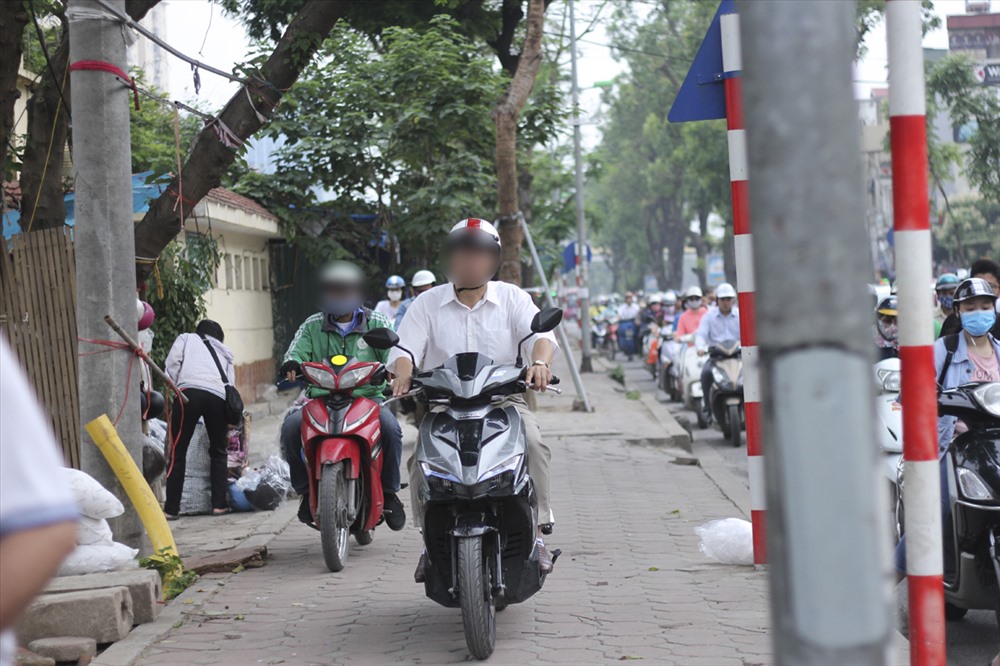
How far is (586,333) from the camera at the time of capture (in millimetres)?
29781

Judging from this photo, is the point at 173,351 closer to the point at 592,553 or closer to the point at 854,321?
the point at 592,553

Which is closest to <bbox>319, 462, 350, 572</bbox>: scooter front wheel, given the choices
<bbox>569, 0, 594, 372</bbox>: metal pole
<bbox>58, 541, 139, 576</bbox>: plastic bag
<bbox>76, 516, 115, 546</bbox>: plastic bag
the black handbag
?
<bbox>58, 541, 139, 576</bbox>: plastic bag

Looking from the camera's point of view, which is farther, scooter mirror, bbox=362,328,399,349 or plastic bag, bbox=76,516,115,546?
plastic bag, bbox=76,516,115,546

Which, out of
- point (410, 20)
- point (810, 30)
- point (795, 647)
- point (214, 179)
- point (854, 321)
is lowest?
point (795, 647)

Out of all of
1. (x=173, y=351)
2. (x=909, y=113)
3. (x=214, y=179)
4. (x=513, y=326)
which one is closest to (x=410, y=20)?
(x=173, y=351)

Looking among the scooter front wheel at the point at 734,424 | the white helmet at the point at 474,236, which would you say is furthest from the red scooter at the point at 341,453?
the scooter front wheel at the point at 734,424

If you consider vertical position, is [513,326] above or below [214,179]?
below

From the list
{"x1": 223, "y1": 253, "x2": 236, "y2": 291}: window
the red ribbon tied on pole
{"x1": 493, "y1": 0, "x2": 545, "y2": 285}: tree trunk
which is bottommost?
{"x1": 223, "y1": 253, "x2": 236, "y2": 291}: window

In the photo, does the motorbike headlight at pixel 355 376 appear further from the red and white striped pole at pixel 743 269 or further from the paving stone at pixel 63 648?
the paving stone at pixel 63 648

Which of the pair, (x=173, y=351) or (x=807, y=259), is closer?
(x=807, y=259)

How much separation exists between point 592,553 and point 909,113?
16.9 feet

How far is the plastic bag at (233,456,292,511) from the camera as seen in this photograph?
10.1 meters

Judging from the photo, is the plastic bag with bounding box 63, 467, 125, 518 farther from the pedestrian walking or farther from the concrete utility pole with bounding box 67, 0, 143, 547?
the pedestrian walking

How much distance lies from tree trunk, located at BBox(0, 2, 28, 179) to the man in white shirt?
6.25 m
